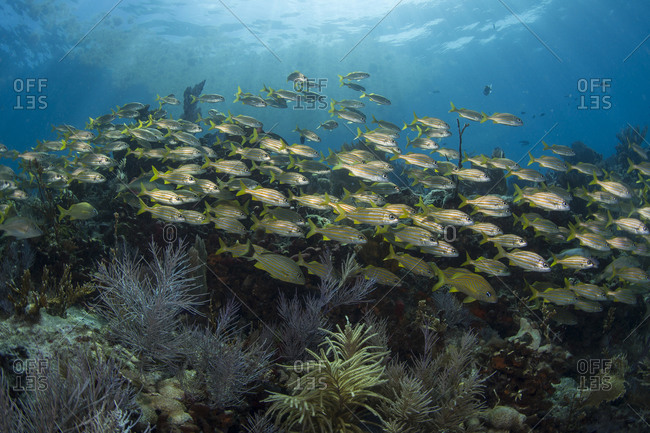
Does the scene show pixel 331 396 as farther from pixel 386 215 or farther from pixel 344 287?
pixel 386 215

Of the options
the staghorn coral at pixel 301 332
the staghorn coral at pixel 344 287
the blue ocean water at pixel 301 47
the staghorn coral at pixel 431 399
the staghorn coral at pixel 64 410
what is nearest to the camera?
the staghorn coral at pixel 64 410

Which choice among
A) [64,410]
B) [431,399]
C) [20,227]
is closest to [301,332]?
[431,399]

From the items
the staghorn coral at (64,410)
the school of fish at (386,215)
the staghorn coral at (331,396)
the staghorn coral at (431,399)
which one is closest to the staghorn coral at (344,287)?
the school of fish at (386,215)

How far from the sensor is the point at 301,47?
4869 cm

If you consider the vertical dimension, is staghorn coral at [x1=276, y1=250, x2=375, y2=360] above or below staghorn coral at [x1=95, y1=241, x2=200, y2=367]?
below

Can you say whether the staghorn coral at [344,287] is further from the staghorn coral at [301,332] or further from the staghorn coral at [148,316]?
the staghorn coral at [148,316]

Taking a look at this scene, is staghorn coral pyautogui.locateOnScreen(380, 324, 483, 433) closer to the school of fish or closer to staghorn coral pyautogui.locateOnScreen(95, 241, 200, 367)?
the school of fish

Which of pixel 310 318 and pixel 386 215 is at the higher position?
pixel 386 215

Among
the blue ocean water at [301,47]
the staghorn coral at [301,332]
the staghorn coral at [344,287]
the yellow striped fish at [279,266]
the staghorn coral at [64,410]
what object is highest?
the blue ocean water at [301,47]

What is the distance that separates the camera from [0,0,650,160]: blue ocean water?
124 ft

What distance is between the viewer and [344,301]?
515cm

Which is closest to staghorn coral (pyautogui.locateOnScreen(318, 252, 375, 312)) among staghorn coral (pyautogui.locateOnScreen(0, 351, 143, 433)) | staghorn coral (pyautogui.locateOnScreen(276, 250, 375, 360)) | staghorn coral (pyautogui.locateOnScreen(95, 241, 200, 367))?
staghorn coral (pyautogui.locateOnScreen(276, 250, 375, 360))

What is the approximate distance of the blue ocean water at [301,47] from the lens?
124 feet

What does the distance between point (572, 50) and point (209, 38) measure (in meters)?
66.4
